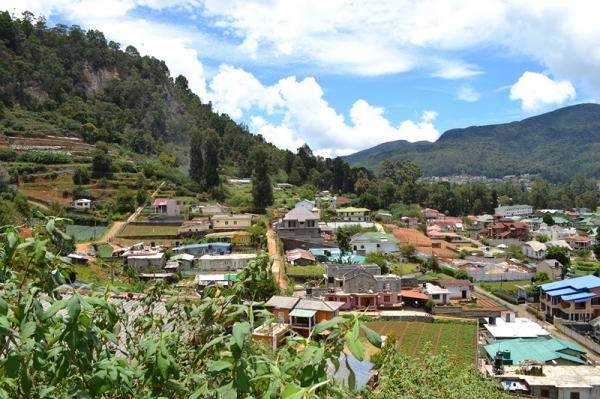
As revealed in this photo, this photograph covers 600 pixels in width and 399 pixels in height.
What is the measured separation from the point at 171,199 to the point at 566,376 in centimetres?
2332

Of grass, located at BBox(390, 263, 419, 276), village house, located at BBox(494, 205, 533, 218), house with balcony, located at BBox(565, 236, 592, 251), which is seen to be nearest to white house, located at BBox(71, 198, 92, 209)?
grass, located at BBox(390, 263, 419, 276)

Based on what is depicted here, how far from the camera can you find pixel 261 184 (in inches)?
1267

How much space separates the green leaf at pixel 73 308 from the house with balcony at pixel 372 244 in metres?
26.4

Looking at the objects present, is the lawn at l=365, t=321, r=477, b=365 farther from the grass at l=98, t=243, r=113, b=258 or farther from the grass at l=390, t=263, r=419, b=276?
the grass at l=98, t=243, r=113, b=258

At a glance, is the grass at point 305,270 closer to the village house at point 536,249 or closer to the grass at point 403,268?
the grass at point 403,268

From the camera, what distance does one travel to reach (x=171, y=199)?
29.7 metres

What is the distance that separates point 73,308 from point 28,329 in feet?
0.60

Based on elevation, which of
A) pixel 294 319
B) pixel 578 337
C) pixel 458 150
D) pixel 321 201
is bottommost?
pixel 578 337

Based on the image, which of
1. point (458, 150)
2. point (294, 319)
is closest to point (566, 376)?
point (294, 319)

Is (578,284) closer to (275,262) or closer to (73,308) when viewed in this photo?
(275,262)

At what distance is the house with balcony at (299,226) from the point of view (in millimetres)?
27438

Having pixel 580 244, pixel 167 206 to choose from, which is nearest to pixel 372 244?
pixel 167 206

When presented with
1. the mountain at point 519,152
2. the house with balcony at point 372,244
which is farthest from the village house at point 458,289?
the mountain at point 519,152

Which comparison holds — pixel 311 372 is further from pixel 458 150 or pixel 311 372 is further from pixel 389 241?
pixel 458 150
